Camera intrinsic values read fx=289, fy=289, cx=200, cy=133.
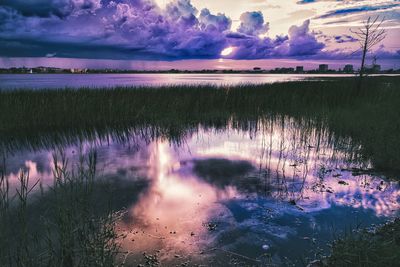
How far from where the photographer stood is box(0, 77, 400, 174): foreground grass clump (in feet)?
33.3

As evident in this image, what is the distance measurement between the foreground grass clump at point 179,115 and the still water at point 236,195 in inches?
34.0

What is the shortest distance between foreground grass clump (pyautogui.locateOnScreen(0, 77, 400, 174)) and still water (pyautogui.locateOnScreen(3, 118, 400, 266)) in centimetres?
86

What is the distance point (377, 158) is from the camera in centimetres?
784

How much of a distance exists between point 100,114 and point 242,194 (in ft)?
34.0

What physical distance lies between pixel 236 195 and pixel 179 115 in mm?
9509

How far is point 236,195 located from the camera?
6141 millimetres

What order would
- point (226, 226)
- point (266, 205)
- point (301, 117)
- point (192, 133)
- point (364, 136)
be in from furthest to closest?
point (301, 117)
point (192, 133)
point (364, 136)
point (266, 205)
point (226, 226)

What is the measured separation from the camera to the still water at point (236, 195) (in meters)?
4.20

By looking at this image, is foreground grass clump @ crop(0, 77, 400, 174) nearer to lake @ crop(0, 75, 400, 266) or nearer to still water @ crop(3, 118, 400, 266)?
lake @ crop(0, 75, 400, 266)

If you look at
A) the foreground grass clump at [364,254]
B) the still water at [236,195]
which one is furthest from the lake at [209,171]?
the foreground grass clump at [364,254]

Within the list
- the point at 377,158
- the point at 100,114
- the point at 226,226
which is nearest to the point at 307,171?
the point at 377,158

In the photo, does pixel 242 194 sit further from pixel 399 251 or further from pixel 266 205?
pixel 399 251

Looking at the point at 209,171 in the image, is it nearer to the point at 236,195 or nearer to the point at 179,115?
the point at 236,195

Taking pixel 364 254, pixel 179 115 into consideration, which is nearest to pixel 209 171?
pixel 364 254
